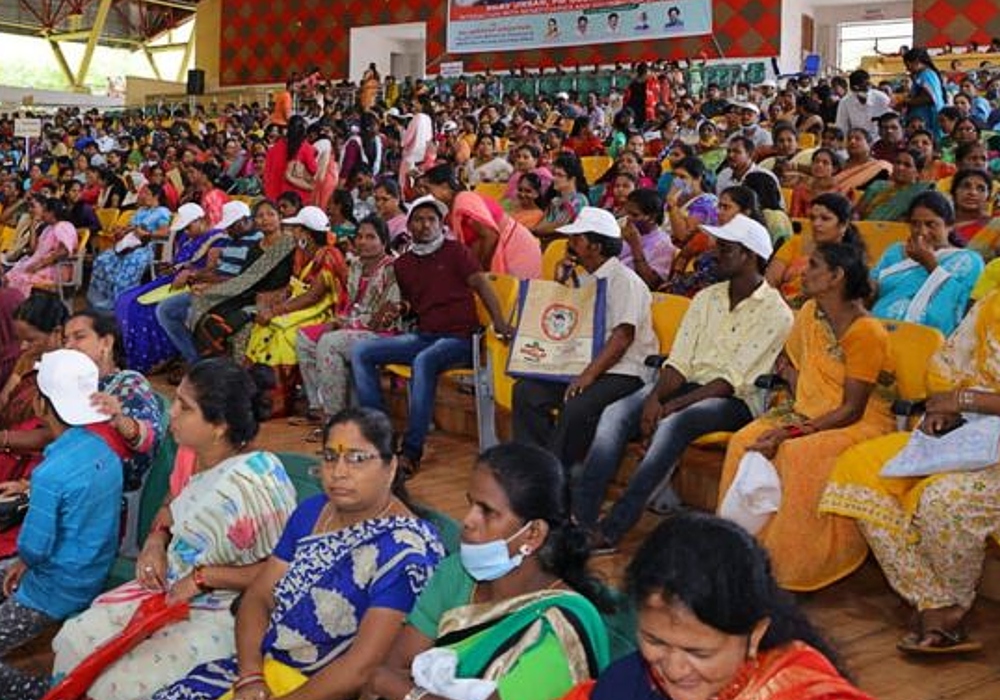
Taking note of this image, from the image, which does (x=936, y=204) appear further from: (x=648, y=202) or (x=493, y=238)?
(x=493, y=238)

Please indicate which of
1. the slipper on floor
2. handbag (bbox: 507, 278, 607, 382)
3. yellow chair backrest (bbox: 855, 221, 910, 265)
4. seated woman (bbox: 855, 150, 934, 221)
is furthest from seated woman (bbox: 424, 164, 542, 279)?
the slipper on floor

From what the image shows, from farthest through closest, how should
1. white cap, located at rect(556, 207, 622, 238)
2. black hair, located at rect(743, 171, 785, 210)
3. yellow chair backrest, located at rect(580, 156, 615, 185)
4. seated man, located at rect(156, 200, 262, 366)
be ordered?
yellow chair backrest, located at rect(580, 156, 615, 185), seated man, located at rect(156, 200, 262, 366), black hair, located at rect(743, 171, 785, 210), white cap, located at rect(556, 207, 622, 238)

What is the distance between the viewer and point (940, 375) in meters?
3.02

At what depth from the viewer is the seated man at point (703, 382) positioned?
3.46 metres

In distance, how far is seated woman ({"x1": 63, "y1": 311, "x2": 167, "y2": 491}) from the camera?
2.94m

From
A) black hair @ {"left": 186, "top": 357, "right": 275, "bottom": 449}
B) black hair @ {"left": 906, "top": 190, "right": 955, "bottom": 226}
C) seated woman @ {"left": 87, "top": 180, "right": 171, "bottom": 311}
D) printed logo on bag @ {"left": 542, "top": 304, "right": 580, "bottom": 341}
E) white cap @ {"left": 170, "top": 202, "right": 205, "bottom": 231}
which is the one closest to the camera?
black hair @ {"left": 186, "top": 357, "right": 275, "bottom": 449}

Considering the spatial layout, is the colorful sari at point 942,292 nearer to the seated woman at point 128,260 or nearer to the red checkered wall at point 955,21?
the seated woman at point 128,260

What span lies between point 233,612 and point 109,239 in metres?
6.50

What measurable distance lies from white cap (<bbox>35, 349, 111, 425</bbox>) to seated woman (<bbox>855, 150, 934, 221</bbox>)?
358 cm

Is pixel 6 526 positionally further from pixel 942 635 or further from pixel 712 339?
pixel 942 635

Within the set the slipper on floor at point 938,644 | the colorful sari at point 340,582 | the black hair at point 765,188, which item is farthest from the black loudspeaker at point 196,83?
the colorful sari at point 340,582

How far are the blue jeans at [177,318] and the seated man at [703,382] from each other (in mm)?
2850

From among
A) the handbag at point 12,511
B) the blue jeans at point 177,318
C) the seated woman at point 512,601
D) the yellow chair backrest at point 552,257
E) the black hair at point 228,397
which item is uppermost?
the yellow chair backrest at point 552,257

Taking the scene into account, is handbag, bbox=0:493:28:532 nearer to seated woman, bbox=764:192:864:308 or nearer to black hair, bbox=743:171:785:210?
seated woman, bbox=764:192:864:308
